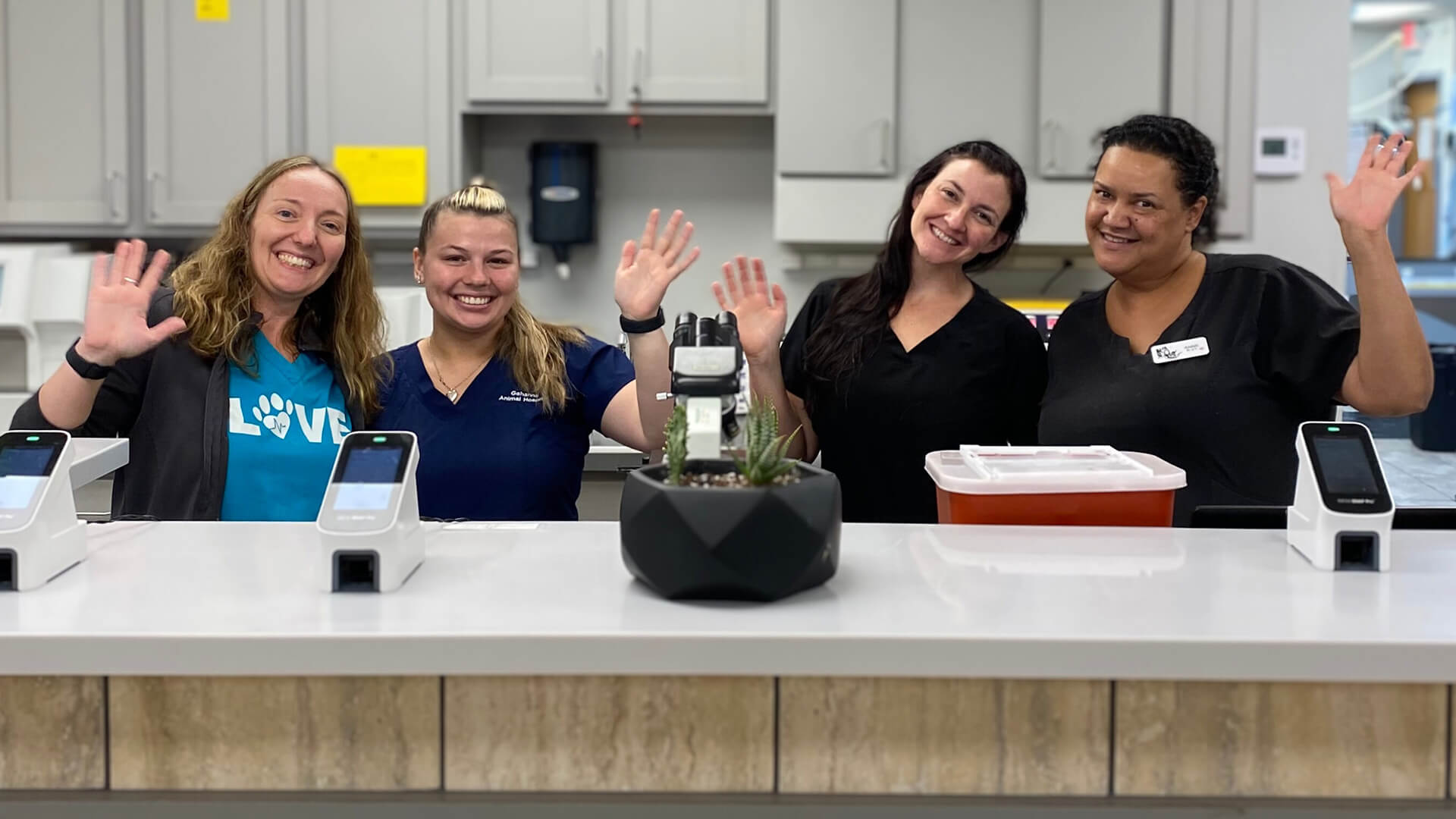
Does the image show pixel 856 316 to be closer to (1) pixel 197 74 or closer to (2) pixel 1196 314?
(2) pixel 1196 314

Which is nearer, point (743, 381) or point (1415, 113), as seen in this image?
point (743, 381)

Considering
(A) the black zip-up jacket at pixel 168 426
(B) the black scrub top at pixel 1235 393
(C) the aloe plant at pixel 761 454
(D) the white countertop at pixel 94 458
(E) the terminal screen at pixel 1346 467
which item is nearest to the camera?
(C) the aloe plant at pixel 761 454

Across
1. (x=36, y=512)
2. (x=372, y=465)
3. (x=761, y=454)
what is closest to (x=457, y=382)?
(x=372, y=465)

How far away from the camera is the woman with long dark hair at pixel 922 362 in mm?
2111

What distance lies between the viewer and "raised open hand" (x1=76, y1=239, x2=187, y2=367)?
5.47 feet

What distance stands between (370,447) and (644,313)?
62 cm

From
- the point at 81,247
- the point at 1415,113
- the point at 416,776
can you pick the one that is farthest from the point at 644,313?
the point at 1415,113

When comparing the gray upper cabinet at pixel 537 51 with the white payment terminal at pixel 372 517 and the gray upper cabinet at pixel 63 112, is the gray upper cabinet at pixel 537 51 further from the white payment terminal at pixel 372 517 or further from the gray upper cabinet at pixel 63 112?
the white payment terminal at pixel 372 517

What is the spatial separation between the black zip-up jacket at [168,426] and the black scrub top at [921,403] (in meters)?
0.93

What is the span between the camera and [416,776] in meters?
1.09

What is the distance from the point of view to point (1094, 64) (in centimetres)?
370

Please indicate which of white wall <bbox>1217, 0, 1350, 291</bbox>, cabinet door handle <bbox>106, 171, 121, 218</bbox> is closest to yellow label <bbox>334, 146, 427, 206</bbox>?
cabinet door handle <bbox>106, 171, 121, 218</bbox>

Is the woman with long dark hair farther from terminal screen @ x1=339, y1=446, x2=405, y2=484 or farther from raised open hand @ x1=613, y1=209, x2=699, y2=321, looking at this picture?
terminal screen @ x1=339, y1=446, x2=405, y2=484

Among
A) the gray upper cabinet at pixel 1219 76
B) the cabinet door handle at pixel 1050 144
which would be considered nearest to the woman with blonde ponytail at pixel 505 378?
the cabinet door handle at pixel 1050 144
